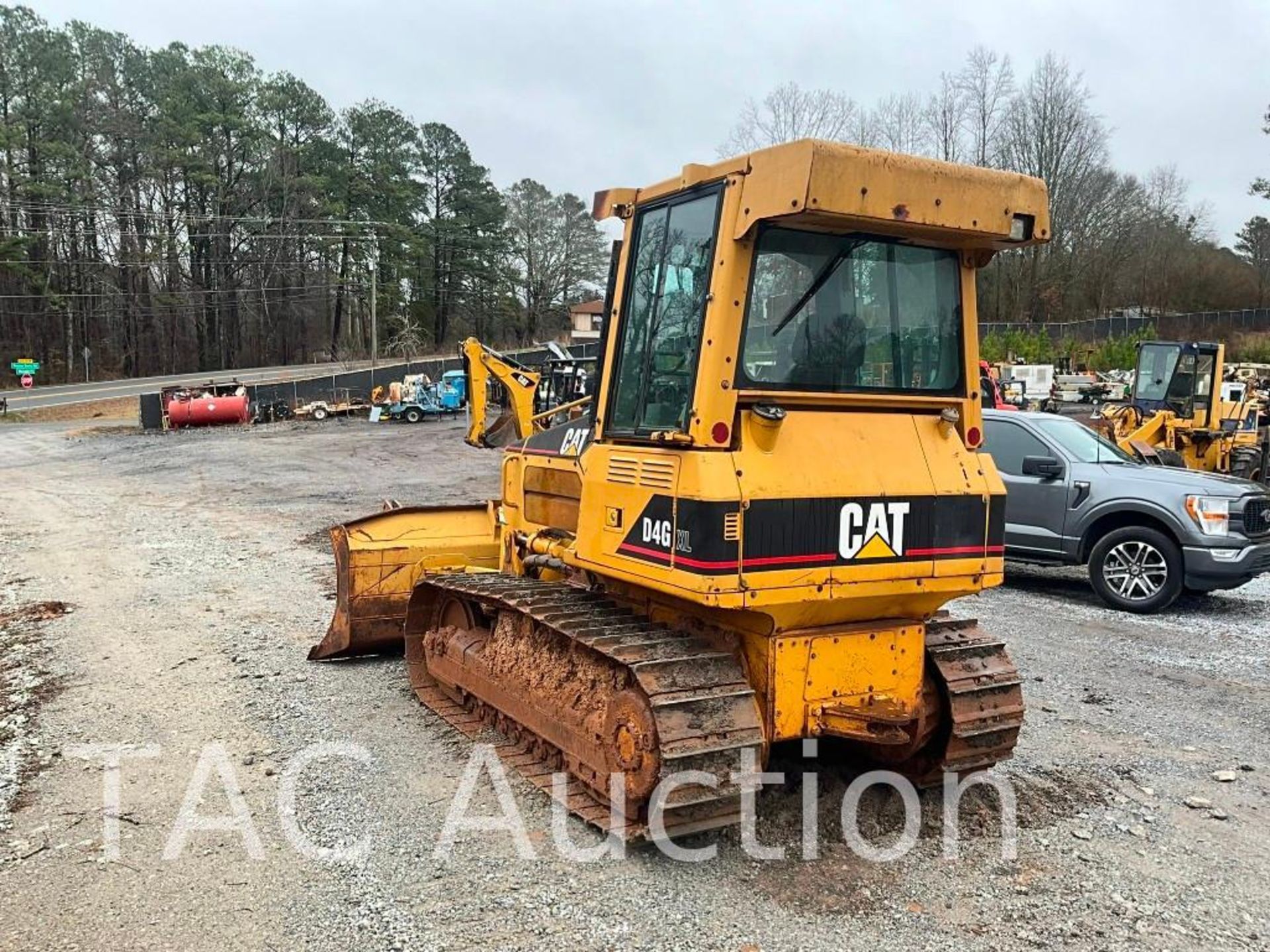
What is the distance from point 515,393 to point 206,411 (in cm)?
2764

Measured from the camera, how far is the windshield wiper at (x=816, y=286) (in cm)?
399

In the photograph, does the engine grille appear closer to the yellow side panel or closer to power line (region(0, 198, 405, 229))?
the yellow side panel

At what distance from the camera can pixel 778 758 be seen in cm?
496

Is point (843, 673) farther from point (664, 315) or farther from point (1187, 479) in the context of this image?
point (1187, 479)

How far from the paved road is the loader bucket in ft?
115

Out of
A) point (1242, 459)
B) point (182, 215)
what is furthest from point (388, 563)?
point (182, 215)

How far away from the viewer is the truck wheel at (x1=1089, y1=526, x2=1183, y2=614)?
8.53m

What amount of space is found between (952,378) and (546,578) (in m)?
2.65

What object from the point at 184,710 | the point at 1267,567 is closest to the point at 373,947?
the point at 184,710

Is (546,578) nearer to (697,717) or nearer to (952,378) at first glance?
(697,717)

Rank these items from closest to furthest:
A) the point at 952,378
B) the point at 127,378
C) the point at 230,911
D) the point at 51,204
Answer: the point at 230,911, the point at 952,378, the point at 51,204, the point at 127,378

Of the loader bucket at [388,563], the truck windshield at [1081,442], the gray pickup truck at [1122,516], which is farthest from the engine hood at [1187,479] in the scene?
the loader bucket at [388,563]

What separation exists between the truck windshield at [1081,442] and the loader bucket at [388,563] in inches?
227

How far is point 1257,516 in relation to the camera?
8500 millimetres
